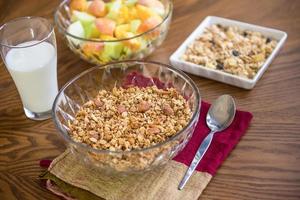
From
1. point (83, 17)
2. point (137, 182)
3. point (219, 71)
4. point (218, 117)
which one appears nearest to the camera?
point (137, 182)

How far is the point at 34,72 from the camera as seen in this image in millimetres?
991

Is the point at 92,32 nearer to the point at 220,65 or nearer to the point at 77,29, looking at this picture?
the point at 77,29

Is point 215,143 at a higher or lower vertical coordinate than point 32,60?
lower

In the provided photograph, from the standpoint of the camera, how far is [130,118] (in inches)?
35.2

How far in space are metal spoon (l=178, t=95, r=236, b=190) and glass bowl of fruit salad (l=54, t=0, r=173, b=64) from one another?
24cm

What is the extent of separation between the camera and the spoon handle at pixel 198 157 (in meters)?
0.84

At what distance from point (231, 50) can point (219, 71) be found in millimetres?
96

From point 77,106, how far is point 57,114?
8cm

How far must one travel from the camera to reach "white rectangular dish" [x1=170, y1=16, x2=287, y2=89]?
104 centimetres

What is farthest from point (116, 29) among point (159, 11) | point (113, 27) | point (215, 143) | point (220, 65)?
point (215, 143)

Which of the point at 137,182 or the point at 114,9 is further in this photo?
the point at 114,9

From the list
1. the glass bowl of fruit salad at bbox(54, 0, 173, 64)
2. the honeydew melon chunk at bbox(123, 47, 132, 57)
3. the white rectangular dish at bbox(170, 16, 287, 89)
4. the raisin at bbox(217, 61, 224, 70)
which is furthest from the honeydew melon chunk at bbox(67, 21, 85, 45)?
the raisin at bbox(217, 61, 224, 70)

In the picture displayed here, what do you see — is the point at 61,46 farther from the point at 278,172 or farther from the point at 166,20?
the point at 278,172

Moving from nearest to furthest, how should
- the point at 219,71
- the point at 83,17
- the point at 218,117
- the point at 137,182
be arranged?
1. the point at 137,182
2. the point at 218,117
3. the point at 219,71
4. the point at 83,17
